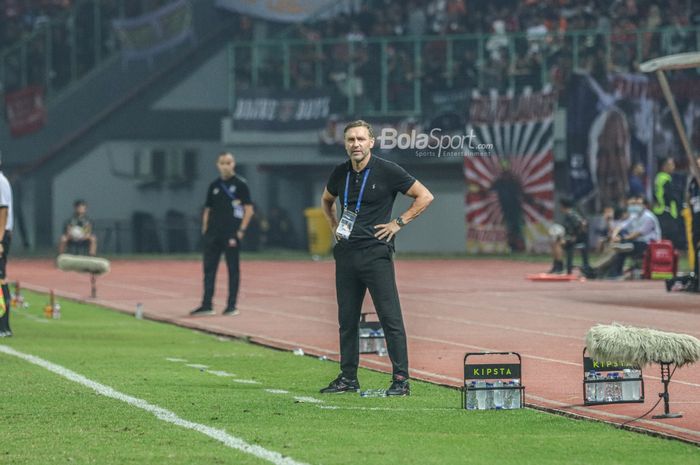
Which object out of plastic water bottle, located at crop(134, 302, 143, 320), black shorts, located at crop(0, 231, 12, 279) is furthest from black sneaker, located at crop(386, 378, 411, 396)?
plastic water bottle, located at crop(134, 302, 143, 320)

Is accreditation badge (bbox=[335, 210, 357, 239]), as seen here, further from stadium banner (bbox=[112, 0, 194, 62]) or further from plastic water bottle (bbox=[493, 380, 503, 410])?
stadium banner (bbox=[112, 0, 194, 62])

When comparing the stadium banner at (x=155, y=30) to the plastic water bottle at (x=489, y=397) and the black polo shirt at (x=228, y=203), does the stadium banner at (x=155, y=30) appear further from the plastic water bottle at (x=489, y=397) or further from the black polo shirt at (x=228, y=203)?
the plastic water bottle at (x=489, y=397)

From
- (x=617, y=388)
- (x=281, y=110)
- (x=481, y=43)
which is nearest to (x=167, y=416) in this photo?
(x=617, y=388)

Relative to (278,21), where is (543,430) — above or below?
below

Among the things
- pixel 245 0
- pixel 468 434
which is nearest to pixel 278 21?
pixel 245 0

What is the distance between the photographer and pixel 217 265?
21.4 m

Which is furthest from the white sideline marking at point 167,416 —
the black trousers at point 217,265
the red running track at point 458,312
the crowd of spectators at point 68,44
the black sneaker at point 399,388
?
the crowd of spectators at point 68,44

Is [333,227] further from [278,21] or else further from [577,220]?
[278,21]

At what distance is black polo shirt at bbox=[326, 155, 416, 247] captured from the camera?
→ 1180cm

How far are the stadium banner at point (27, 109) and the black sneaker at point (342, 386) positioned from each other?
37.8 meters

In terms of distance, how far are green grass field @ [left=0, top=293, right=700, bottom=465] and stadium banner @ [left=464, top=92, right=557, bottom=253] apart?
27.4 metres

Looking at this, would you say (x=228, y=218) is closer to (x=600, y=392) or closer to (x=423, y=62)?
(x=600, y=392)

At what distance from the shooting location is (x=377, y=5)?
4634 centimetres

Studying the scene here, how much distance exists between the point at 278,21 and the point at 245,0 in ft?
3.71
